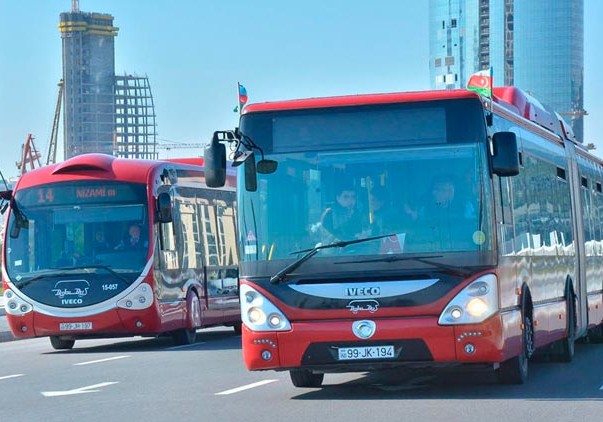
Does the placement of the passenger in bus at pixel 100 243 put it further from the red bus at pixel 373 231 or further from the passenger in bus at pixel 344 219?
the passenger in bus at pixel 344 219

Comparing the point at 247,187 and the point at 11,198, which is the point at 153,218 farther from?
the point at 247,187

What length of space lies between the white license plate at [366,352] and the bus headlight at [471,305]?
1.74 feet

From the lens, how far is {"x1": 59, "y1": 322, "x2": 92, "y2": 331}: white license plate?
2453 centimetres

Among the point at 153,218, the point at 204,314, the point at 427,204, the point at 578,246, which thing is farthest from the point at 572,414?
the point at 204,314

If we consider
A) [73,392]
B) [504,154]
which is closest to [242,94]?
[504,154]

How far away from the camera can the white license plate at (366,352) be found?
13.2m

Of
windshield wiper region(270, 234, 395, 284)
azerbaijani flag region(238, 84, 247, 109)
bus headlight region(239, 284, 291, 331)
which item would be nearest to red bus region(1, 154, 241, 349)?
azerbaijani flag region(238, 84, 247, 109)

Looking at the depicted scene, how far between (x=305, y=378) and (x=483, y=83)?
372 centimetres

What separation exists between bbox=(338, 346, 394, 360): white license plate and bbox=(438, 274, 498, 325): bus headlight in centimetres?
53

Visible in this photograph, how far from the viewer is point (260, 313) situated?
44.3 ft

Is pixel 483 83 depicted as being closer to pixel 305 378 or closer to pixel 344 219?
pixel 344 219

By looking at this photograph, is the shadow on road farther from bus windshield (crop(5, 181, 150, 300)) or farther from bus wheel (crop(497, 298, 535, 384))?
bus wheel (crop(497, 298, 535, 384))

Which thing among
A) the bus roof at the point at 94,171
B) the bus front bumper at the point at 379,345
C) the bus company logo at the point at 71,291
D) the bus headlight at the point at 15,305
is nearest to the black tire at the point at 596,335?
the bus roof at the point at 94,171

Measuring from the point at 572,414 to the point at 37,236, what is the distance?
1482cm
